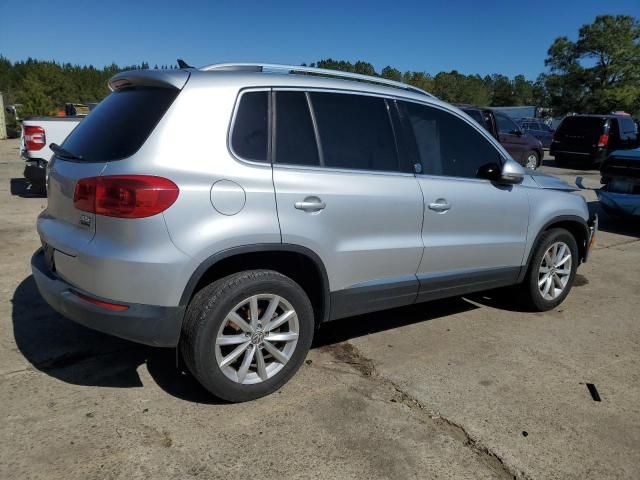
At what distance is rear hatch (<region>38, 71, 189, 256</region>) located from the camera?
2.82 meters

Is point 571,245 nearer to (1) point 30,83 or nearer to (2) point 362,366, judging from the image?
(2) point 362,366

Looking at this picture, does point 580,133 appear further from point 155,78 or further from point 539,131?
point 155,78

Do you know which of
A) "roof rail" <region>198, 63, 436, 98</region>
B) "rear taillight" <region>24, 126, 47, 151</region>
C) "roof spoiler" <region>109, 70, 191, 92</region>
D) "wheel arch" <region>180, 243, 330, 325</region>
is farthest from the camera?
"rear taillight" <region>24, 126, 47, 151</region>

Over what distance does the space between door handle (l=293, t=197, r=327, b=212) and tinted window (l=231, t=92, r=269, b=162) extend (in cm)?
32

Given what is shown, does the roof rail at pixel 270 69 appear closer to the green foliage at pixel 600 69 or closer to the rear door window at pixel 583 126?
the rear door window at pixel 583 126

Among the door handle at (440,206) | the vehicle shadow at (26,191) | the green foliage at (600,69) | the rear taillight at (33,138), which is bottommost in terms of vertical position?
the vehicle shadow at (26,191)

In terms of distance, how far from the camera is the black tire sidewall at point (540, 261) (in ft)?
15.1

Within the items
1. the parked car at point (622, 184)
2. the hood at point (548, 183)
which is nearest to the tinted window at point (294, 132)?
the hood at point (548, 183)

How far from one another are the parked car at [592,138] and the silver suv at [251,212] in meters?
15.1

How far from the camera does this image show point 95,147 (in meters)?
3.01

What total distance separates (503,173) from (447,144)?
48 cm

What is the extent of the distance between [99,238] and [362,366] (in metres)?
1.91

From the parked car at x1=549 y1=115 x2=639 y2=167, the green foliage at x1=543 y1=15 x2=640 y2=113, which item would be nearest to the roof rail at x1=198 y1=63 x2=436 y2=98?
the parked car at x1=549 y1=115 x2=639 y2=167

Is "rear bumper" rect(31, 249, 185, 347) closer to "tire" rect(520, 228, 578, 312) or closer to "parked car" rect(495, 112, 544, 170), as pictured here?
"tire" rect(520, 228, 578, 312)
